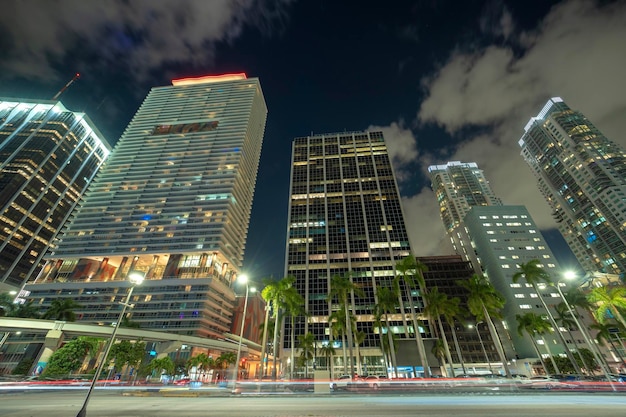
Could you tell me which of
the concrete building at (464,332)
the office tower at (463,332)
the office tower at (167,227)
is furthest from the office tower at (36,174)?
the office tower at (463,332)

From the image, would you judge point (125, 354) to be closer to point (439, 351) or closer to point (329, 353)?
point (329, 353)

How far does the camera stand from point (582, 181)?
146m

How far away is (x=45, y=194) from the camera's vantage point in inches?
5989

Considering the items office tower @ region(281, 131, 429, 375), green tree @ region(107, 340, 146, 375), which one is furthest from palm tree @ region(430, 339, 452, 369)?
green tree @ region(107, 340, 146, 375)

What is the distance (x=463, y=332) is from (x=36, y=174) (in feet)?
732

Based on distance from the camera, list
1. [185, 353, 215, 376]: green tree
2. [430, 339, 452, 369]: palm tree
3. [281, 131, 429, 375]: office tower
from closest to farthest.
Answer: [185, 353, 215, 376]: green tree
[430, 339, 452, 369]: palm tree
[281, 131, 429, 375]: office tower

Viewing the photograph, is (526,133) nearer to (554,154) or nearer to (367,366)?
(554,154)

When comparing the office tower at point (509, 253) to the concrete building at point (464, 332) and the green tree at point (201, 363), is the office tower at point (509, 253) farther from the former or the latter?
the green tree at point (201, 363)

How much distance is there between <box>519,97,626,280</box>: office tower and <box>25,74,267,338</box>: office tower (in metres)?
183

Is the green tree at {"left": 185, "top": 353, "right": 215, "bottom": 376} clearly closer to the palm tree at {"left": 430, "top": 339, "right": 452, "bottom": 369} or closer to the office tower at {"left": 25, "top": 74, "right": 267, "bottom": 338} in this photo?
the office tower at {"left": 25, "top": 74, "right": 267, "bottom": 338}

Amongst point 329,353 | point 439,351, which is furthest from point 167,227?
point 439,351

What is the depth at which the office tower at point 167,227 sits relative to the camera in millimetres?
107125

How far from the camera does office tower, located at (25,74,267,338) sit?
10712 centimetres

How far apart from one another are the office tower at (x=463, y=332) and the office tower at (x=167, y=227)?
90.4 m
